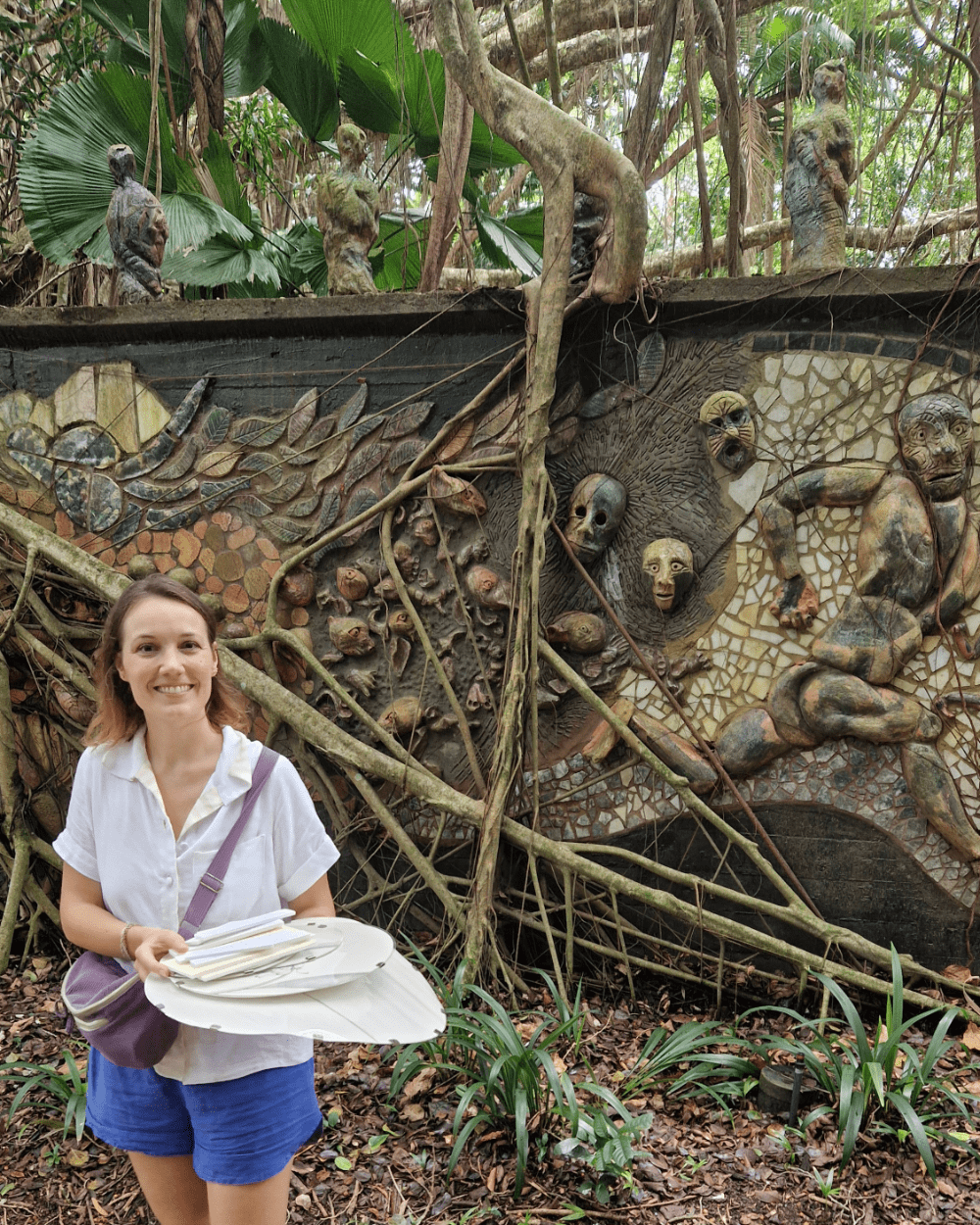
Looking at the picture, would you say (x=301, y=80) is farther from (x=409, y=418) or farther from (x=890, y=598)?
(x=890, y=598)

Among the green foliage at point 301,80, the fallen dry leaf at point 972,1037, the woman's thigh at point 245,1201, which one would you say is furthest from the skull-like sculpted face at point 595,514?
the green foliage at point 301,80

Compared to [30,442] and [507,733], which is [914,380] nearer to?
[507,733]

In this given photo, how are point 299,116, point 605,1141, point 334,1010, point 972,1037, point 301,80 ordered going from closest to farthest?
point 334,1010 → point 605,1141 → point 972,1037 → point 301,80 → point 299,116

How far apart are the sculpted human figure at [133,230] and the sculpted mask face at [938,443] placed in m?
2.67

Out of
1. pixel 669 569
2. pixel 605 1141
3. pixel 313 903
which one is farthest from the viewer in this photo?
pixel 669 569

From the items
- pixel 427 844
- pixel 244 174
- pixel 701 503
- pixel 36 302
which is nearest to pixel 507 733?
pixel 427 844

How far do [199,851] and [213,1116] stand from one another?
1.37ft

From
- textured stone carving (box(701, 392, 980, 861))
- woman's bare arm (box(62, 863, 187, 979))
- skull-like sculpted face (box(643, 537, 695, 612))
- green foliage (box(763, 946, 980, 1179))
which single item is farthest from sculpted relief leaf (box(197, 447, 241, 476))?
green foliage (box(763, 946, 980, 1179))

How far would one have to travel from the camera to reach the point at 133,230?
11.2 feet

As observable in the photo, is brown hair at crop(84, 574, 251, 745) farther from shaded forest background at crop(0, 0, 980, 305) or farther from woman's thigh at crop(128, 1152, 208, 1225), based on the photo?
shaded forest background at crop(0, 0, 980, 305)

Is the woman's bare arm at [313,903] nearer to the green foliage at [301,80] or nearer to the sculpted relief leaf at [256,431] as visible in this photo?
the sculpted relief leaf at [256,431]

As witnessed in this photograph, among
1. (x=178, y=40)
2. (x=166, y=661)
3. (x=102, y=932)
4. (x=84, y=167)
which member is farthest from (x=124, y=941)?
(x=178, y=40)

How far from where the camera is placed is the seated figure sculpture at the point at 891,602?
9.27 ft

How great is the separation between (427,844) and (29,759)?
165 cm
